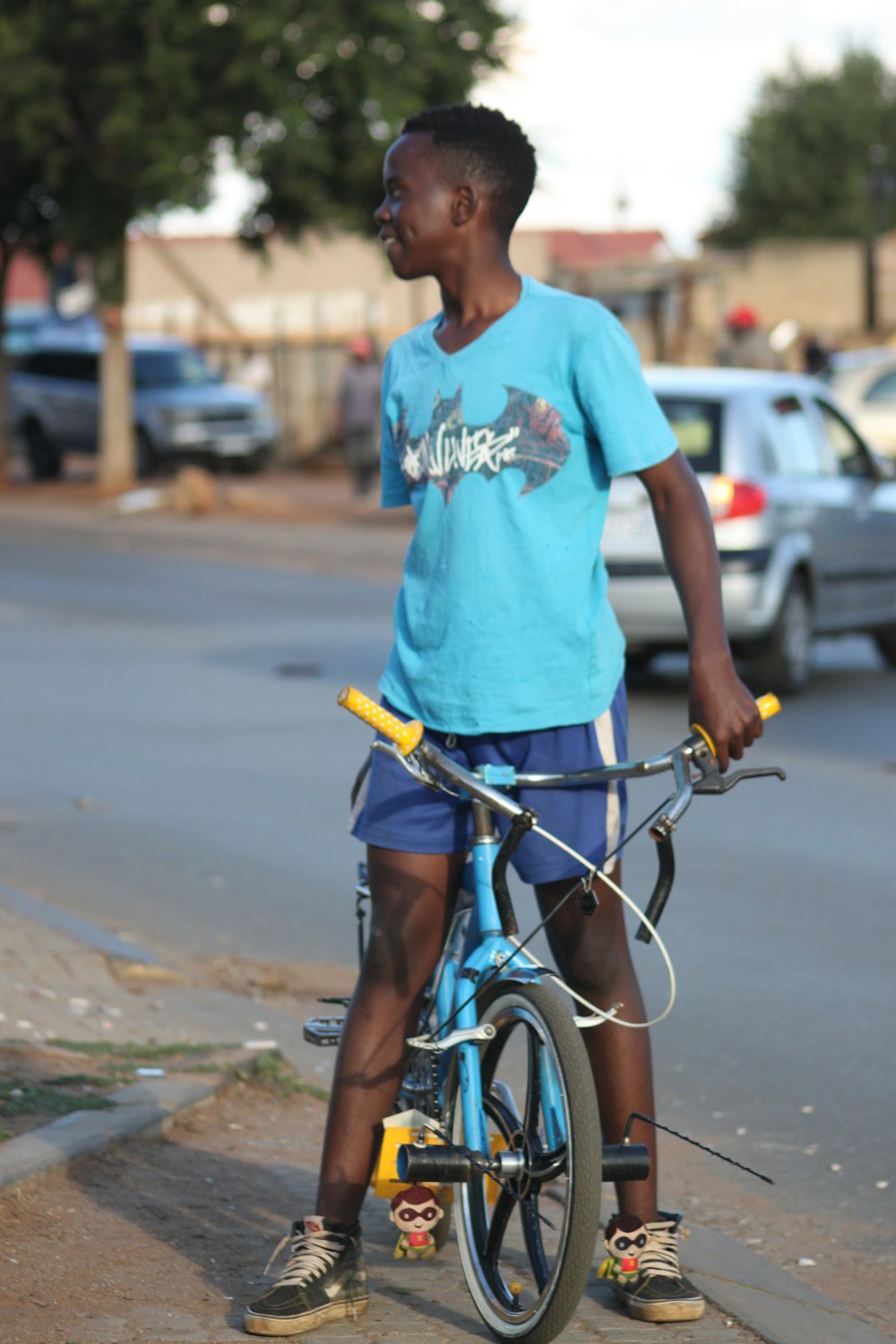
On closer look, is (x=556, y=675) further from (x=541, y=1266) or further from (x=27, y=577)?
(x=27, y=577)

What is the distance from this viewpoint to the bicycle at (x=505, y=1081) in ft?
10.4

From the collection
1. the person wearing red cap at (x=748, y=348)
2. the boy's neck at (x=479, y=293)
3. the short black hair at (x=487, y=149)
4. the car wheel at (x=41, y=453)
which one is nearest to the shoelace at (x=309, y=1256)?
the boy's neck at (x=479, y=293)

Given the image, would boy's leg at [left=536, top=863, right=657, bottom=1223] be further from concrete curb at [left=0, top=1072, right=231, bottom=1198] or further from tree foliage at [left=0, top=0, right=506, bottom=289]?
tree foliage at [left=0, top=0, right=506, bottom=289]

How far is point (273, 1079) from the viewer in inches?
191

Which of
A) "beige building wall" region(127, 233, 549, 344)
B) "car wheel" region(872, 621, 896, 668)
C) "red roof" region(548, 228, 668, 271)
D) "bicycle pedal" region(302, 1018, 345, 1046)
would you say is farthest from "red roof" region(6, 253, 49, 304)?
"bicycle pedal" region(302, 1018, 345, 1046)

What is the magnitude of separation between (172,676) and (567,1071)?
367 inches

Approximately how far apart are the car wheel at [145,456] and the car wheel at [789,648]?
69.6ft

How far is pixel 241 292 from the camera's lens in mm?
68312

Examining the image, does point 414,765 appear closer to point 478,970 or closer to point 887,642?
point 478,970

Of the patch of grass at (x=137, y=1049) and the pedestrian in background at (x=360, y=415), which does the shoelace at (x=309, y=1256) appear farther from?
the pedestrian in background at (x=360, y=415)

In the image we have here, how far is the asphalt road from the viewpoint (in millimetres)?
5203

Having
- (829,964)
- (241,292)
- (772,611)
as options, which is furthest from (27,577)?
(241,292)

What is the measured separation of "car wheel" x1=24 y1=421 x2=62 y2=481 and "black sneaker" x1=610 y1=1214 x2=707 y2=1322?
1217 inches

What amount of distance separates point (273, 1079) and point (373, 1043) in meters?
1.37
